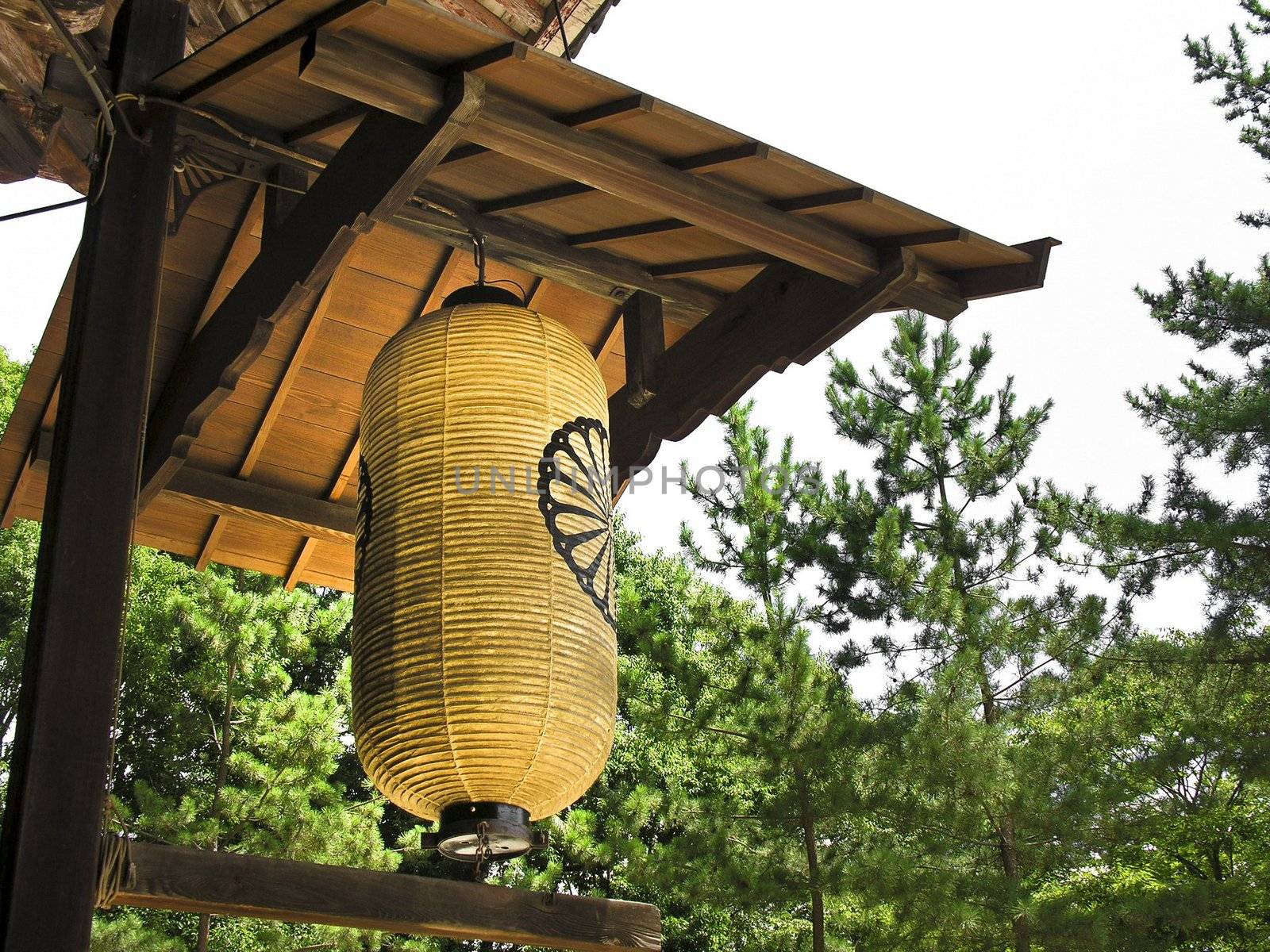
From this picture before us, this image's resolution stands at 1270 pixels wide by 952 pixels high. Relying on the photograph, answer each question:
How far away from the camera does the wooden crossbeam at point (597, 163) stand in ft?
7.02

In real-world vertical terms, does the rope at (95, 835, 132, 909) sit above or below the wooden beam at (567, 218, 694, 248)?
below

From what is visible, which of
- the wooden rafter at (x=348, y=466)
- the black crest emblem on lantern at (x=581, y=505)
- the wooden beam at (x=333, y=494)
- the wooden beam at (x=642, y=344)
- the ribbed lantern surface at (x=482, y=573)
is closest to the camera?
the ribbed lantern surface at (x=482, y=573)

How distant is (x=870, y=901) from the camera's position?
809 cm

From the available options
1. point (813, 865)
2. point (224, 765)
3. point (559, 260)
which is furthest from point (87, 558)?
point (224, 765)

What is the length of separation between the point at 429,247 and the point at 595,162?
101 cm

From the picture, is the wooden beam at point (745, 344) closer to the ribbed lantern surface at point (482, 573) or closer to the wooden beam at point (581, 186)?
the wooden beam at point (581, 186)

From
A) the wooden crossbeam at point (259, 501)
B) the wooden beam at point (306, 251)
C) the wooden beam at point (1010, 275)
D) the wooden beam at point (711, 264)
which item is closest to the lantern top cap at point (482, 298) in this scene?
the wooden beam at point (306, 251)

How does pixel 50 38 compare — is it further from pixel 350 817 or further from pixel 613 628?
pixel 350 817

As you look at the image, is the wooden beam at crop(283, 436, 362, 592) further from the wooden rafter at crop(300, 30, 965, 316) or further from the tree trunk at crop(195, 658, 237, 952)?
the tree trunk at crop(195, 658, 237, 952)

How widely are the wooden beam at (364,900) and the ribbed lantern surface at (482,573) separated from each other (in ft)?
0.53

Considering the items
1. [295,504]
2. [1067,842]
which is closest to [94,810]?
[295,504]

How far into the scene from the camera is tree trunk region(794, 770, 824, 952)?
27.5 ft

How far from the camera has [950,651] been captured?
9.38 metres

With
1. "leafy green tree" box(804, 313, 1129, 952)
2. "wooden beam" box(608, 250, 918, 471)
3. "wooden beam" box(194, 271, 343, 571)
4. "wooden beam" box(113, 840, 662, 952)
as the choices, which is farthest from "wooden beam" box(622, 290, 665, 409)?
"leafy green tree" box(804, 313, 1129, 952)
